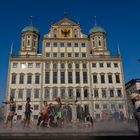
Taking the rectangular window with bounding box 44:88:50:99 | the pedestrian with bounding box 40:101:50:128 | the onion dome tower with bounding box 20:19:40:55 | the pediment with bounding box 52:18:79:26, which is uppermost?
the pediment with bounding box 52:18:79:26

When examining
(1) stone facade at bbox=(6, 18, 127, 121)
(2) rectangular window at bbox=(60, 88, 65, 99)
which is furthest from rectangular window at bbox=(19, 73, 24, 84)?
(2) rectangular window at bbox=(60, 88, 65, 99)

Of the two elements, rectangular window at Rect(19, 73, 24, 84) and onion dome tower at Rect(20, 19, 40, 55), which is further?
onion dome tower at Rect(20, 19, 40, 55)

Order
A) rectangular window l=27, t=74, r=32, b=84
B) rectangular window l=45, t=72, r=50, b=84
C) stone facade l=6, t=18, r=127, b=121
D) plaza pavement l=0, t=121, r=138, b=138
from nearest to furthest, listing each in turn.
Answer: plaza pavement l=0, t=121, r=138, b=138, stone facade l=6, t=18, r=127, b=121, rectangular window l=27, t=74, r=32, b=84, rectangular window l=45, t=72, r=50, b=84

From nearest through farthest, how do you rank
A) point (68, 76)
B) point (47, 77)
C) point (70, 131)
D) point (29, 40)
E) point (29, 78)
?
point (70, 131)
point (29, 78)
point (47, 77)
point (68, 76)
point (29, 40)

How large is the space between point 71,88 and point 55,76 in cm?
458

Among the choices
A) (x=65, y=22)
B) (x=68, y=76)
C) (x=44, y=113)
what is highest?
(x=65, y=22)

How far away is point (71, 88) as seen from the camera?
4262cm

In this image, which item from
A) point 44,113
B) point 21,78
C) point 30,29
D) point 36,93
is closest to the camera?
point 44,113

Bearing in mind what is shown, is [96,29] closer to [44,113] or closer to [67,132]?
[44,113]

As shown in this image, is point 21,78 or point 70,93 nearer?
point 70,93

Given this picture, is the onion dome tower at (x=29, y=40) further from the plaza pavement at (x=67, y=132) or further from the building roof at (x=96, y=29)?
the plaza pavement at (x=67, y=132)

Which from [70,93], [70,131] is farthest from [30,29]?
[70,131]

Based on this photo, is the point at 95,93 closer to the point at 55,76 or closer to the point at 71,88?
the point at 71,88

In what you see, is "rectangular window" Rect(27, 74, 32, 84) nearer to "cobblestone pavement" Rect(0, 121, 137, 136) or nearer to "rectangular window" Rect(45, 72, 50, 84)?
"rectangular window" Rect(45, 72, 50, 84)
